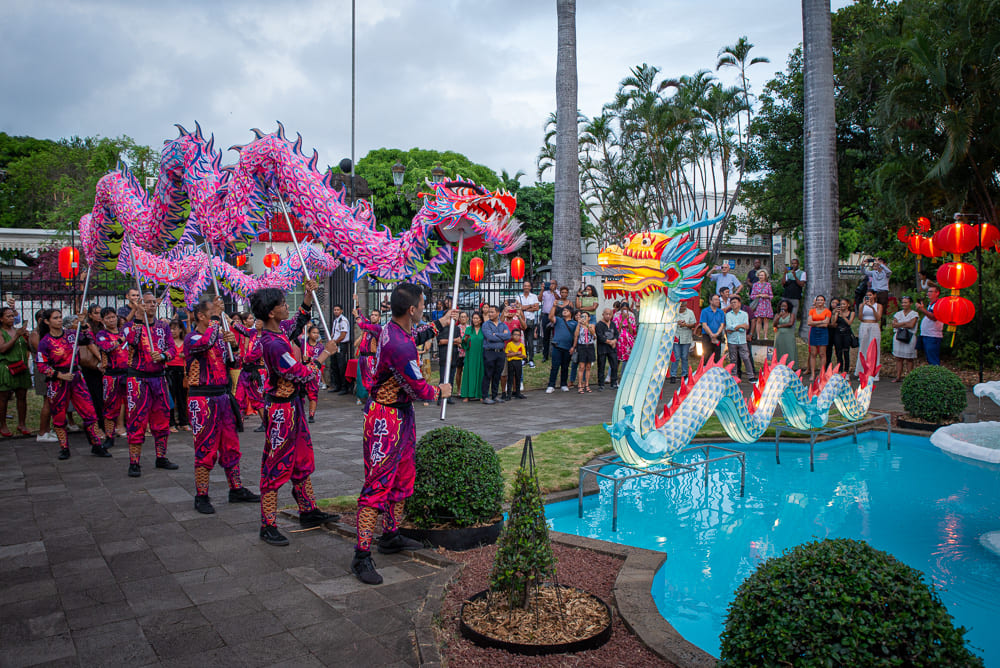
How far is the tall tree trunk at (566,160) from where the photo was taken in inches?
599

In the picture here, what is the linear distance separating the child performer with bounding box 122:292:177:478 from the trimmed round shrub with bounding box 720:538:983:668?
6762mm

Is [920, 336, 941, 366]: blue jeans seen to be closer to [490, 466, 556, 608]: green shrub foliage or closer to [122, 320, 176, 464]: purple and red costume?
[490, 466, 556, 608]: green shrub foliage

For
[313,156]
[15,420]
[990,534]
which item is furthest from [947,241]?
[15,420]

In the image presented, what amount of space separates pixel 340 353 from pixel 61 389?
5.97 meters

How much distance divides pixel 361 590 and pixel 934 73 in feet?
48.1

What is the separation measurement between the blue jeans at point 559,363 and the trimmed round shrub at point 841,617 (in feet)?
37.2

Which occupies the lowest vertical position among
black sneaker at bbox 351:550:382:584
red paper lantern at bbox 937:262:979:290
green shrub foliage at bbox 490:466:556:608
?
black sneaker at bbox 351:550:382:584

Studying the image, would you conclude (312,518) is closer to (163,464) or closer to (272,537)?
(272,537)

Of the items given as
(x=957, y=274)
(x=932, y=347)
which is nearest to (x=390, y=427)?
(x=957, y=274)

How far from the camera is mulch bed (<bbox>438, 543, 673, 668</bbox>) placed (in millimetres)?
3348

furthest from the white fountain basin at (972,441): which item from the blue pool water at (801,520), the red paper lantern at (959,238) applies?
the red paper lantern at (959,238)

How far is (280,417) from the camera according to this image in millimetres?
5152

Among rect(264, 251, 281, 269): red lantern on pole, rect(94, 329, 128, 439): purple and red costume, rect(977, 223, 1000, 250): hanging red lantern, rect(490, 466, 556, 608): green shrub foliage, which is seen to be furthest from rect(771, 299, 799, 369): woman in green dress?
rect(94, 329, 128, 439): purple and red costume

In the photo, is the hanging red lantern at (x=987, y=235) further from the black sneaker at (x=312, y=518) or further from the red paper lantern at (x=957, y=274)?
the black sneaker at (x=312, y=518)
